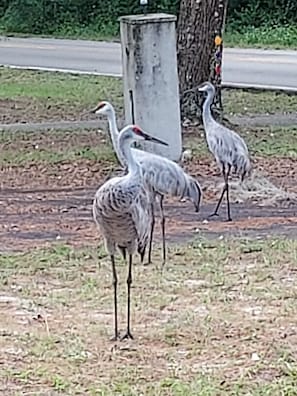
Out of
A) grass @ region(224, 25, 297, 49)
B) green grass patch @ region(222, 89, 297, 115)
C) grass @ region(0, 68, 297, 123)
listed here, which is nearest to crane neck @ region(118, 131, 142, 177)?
grass @ region(0, 68, 297, 123)

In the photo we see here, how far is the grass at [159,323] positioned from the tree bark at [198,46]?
637cm

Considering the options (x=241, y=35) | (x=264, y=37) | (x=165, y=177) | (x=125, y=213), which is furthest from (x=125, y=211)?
(x=241, y=35)

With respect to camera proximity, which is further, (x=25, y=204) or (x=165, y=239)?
(x=25, y=204)

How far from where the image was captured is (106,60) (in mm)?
26234

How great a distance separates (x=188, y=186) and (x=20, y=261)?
4.57 ft

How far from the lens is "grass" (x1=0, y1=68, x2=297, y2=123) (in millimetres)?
17703

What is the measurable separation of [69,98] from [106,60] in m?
7.11

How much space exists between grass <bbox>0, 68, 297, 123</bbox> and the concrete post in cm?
356

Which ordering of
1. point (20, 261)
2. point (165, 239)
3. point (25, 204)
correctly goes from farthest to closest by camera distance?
1. point (25, 204)
2. point (165, 239)
3. point (20, 261)

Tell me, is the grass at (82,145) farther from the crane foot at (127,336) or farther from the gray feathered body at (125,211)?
the crane foot at (127,336)

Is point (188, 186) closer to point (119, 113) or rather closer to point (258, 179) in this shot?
point (258, 179)

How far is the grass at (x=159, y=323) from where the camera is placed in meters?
6.05

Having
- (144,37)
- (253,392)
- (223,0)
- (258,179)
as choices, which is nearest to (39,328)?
(253,392)

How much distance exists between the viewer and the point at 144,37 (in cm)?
1354
